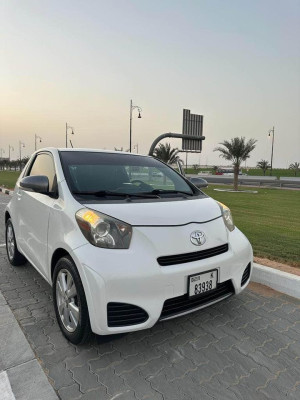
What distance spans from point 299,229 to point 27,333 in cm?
595

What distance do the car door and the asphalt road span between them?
56 centimetres

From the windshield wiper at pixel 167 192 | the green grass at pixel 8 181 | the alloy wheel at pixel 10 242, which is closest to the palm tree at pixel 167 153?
the green grass at pixel 8 181

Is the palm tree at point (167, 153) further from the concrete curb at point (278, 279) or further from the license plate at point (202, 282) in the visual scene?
the license plate at point (202, 282)

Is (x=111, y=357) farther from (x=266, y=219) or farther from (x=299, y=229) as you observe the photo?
(x=266, y=219)

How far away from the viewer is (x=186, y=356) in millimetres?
2395

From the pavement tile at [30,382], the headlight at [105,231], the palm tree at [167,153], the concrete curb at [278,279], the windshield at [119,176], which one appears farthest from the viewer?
the palm tree at [167,153]

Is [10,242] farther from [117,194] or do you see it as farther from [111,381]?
[111,381]

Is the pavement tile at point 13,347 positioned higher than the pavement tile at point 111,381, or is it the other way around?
the pavement tile at point 13,347

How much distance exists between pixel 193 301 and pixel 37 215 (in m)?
1.81

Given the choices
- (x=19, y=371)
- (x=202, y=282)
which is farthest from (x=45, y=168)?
(x=202, y=282)

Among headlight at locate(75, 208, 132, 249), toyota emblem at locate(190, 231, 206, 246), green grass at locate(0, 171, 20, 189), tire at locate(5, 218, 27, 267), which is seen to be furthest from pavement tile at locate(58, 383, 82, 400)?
green grass at locate(0, 171, 20, 189)

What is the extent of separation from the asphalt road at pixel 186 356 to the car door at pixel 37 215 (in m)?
0.56

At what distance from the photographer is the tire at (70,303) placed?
2271 millimetres

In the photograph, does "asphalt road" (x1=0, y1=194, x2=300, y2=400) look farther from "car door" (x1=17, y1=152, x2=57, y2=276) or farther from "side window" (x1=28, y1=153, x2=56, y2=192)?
"side window" (x1=28, y1=153, x2=56, y2=192)
